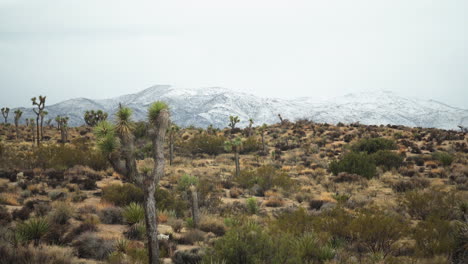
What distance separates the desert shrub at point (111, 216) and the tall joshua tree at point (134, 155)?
4412 millimetres

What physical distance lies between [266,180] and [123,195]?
10.0m

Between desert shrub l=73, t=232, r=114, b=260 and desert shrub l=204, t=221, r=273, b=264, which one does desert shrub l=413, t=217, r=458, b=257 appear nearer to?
desert shrub l=204, t=221, r=273, b=264

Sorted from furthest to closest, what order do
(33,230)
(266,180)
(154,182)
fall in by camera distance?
(266,180) → (33,230) → (154,182)

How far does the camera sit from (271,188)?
19.7 metres

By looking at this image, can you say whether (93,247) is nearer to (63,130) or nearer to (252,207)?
(252,207)

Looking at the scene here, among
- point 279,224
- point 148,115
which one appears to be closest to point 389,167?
point 279,224

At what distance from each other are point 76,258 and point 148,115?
13.3ft

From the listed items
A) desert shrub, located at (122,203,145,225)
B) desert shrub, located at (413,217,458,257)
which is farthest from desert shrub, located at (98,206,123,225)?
desert shrub, located at (413,217,458,257)

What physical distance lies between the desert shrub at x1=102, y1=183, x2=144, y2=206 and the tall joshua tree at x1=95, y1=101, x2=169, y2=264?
6.00 m

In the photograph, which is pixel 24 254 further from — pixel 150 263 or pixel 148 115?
pixel 148 115

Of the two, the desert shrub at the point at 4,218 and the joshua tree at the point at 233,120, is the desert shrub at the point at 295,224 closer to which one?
the desert shrub at the point at 4,218

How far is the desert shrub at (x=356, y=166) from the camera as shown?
2192 cm

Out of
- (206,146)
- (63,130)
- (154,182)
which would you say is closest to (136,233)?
(154,182)

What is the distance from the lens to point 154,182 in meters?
7.46
